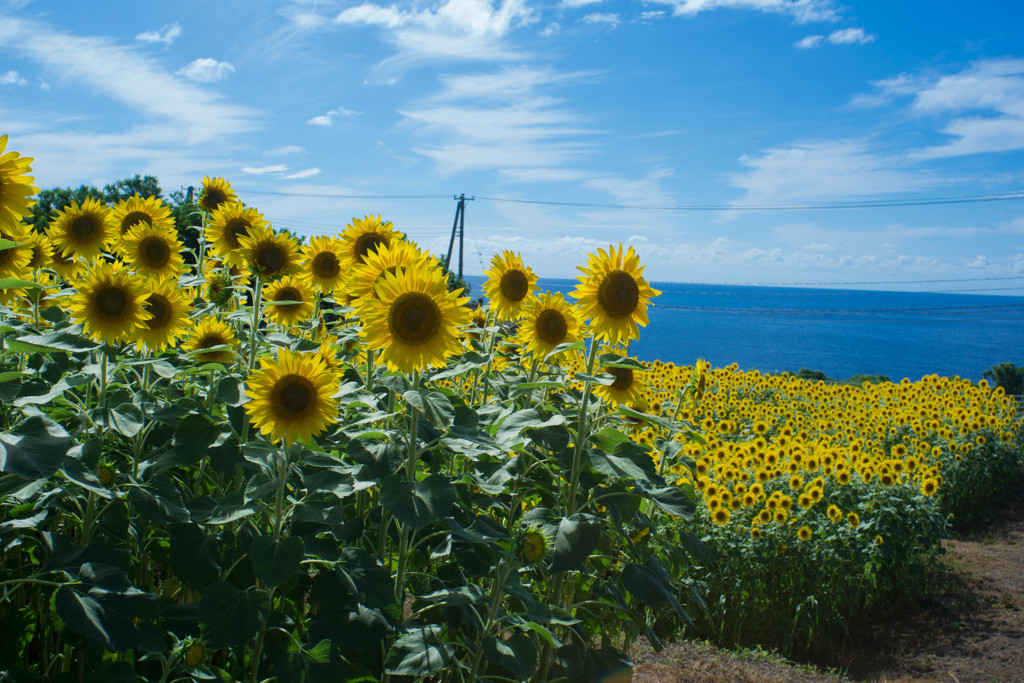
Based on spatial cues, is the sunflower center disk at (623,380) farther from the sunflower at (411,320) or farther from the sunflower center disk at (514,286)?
the sunflower at (411,320)

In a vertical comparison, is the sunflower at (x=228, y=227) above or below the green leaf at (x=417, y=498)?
above

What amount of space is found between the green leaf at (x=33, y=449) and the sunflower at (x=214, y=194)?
194cm

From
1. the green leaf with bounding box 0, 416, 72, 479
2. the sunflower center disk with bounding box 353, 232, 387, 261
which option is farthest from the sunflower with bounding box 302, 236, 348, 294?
the green leaf with bounding box 0, 416, 72, 479

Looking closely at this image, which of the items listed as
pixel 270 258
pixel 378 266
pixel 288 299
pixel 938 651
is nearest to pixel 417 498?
pixel 378 266

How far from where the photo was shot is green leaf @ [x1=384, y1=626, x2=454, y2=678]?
175cm

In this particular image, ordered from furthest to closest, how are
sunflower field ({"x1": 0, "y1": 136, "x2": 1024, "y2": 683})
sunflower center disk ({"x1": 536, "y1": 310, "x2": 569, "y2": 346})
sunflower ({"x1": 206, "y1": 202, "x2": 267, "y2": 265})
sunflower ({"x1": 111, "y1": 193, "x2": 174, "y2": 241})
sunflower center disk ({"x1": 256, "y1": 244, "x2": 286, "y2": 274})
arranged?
sunflower ({"x1": 111, "y1": 193, "x2": 174, "y2": 241}) < sunflower ({"x1": 206, "y1": 202, "x2": 267, "y2": 265}) < sunflower center disk ({"x1": 536, "y1": 310, "x2": 569, "y2": 346}) < sunflower center disk ({"x1": 256, "y1": 244, "x2": 286, "y2": 274}) < sunflower field ({"x1": 0, "y1": 136, "x2": 1024, "y2": 683})

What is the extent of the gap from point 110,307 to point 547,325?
4.89 ft

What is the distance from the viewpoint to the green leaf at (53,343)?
1708 millimetres

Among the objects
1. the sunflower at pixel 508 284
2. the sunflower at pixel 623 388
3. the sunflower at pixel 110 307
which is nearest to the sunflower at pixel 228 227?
the sunflower at pixel 110 307

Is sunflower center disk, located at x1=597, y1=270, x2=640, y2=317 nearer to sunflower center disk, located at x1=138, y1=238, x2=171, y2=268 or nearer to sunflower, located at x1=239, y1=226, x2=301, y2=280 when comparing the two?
A: sunflower, located at x1=239, y1=226, x2=301, y2=280

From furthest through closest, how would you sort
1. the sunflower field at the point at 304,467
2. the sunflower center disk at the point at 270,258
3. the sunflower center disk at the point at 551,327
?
the sunflower center disk at the point at 551,327 → the sunflower center disk at the point at 270,258 → the sunflower field at the point at 304,467

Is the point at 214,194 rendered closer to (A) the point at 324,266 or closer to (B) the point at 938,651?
(A) the point at 324,266

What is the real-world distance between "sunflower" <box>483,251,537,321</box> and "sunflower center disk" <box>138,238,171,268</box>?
1.29 meters

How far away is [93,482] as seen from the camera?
164 cm
